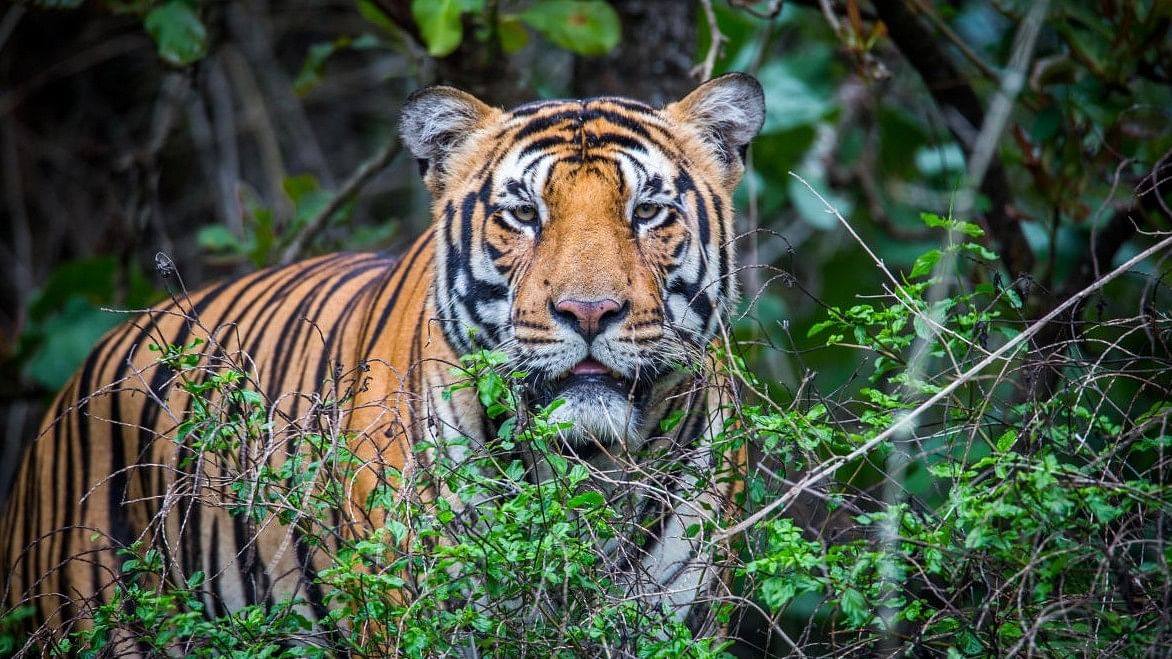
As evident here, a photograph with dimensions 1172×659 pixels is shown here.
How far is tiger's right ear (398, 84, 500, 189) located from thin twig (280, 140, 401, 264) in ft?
5.00

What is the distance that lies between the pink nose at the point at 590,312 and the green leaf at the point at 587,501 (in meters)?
0.47

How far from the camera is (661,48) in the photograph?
4.83 meters

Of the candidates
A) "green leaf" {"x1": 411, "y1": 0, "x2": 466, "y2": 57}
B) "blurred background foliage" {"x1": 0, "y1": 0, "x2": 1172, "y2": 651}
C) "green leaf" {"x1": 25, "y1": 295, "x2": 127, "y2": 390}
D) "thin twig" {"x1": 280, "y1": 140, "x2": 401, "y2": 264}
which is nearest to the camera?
"green leaf" {"x1": 411, "y1": 0, "x2": 466, "y2": 57}

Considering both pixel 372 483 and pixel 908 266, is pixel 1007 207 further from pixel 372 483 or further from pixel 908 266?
pixel 372 483

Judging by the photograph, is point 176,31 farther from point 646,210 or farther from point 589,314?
point 589,314

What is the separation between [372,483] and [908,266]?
12.9 feet

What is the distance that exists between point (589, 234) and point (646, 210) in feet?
0.69

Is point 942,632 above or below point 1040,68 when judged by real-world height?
below

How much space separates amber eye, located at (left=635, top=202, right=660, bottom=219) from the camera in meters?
3.00

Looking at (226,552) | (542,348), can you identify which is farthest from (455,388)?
(226,552)

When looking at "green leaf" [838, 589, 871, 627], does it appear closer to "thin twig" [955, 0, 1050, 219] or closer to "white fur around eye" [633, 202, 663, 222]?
"white fur around eye" [633, 202, 663, 222]

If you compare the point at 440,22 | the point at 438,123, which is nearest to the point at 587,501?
the point at 438,123

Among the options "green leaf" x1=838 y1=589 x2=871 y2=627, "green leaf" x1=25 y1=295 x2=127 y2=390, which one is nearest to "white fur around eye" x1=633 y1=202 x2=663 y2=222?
"green leaf" x1=838 y1=589 x2=871 y2=627

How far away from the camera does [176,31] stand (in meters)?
4.45
